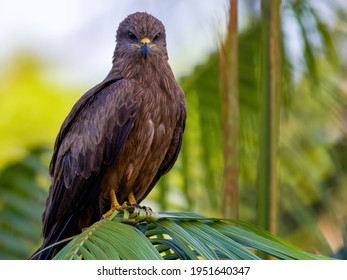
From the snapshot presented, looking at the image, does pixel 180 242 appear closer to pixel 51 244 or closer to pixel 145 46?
pixel 51 244

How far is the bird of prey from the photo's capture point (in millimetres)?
4984

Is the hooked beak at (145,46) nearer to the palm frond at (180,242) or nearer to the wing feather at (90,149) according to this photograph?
the wing feather at (90,149)

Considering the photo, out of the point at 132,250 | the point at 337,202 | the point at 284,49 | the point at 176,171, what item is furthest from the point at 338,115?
the point at 132,250

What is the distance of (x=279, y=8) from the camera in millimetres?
4836

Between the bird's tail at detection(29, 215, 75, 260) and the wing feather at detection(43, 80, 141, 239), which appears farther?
the wing feather at detection(43, 80, 141, 239)

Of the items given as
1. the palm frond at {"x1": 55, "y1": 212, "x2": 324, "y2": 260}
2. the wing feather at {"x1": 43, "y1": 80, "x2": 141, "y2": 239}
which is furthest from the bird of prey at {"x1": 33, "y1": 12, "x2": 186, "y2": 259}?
the palm frond at {"x1": 55, "y1": 212, "x2": 324, "y2": 260}

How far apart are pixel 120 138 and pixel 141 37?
28.4 inches

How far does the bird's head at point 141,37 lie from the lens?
5.26 metres

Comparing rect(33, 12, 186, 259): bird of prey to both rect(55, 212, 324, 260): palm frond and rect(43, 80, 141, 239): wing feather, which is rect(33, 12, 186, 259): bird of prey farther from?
rect(55, 212, 324, 260): palm frond

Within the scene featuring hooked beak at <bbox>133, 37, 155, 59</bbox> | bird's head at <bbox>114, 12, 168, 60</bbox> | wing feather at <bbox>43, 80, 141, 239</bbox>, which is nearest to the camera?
wing feather at <bbox>43, 80, 141, 239</bbox>
